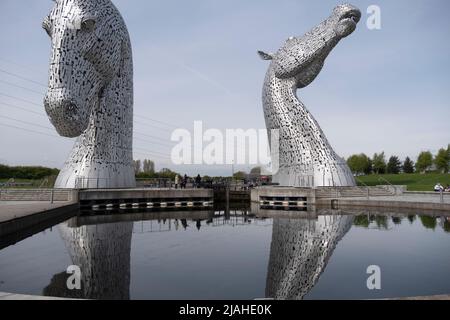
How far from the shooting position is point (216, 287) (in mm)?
5648

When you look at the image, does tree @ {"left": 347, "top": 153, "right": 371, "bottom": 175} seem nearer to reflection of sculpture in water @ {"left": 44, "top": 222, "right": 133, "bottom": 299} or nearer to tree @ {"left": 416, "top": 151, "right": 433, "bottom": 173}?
tree @ {"left": 416, "top": 151, "right": 433, "bottom": 173}

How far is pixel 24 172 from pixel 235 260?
4667cm

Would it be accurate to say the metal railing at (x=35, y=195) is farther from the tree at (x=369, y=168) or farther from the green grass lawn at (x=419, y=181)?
the tree at (x=369, y=168)

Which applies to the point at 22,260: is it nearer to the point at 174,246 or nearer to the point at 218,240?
the point at 174,246

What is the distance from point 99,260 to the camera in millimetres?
7320

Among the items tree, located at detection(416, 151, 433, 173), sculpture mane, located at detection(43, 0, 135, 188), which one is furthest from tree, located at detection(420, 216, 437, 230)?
tree, located at detection(416, 151, 433, 173)

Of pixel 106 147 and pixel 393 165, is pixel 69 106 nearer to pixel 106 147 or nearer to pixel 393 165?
pixel 106 147

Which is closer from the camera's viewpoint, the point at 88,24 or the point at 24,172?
the point at 88,24

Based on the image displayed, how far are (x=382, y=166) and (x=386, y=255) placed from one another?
231 feet

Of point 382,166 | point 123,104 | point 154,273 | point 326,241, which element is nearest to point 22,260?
point 154,273

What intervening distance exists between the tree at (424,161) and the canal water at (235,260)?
61.4m

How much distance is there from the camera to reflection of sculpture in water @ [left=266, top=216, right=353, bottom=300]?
226 inches

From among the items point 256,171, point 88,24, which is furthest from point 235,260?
point 256,171
